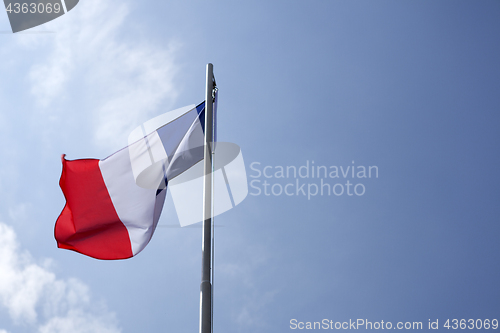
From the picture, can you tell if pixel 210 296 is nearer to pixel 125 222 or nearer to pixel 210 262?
pixel 210 262

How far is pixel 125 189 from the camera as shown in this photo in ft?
41.1

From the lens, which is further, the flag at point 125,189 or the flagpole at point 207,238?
the flag at point 125,189

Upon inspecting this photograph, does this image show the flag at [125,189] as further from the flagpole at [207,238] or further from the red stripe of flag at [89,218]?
the flagpole at [207,238]

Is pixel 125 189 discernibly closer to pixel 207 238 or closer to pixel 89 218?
pixel 89 218

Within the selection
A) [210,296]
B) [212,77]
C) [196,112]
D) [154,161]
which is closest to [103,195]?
[154,161]

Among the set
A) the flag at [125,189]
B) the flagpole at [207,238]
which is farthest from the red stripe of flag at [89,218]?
the flagpole at [207,238]

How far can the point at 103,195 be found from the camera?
12.7 meters

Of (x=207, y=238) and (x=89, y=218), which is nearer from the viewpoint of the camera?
(x=207, y=238)

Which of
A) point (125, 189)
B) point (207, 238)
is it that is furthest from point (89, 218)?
point (207, 238)

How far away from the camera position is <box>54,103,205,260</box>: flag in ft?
39.5

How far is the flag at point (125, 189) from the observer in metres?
12.0

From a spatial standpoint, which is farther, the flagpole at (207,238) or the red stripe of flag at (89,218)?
the red stripe of flag at (89,218)

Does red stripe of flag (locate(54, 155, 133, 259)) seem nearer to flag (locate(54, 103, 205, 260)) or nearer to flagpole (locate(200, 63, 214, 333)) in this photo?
flag (locate(54, 103, 205, 260))

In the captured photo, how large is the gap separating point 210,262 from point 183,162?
3.93 metres
